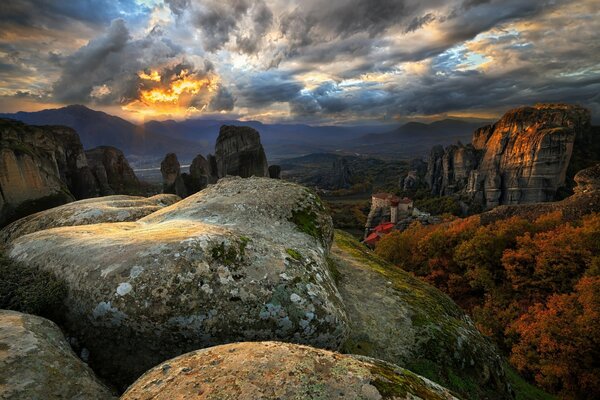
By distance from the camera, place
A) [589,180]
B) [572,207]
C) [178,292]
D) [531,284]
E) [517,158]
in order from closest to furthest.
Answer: [178,292] < [531,284] < [572,207] < [589,180] < [517,158]

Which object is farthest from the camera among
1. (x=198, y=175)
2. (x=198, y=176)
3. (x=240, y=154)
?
(x=240, y=154)

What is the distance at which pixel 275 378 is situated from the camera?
576 cm

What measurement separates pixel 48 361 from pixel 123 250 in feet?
13.1

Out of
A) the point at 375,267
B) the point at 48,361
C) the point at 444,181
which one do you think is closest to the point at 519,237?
the point at 375,267

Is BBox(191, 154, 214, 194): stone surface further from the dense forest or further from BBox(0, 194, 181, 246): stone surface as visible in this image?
BBox(0, 194, 181, 246): stone surface

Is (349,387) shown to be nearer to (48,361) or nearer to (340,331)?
(340,331)

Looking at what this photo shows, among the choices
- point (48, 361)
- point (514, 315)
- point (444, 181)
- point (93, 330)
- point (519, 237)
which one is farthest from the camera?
point (444, 181)

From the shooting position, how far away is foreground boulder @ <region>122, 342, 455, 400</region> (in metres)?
5.48

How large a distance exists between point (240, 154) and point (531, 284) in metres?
70.2

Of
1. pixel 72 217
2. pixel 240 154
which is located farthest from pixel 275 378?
pixel 240 154

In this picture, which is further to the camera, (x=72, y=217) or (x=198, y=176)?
(x=198, y=176)

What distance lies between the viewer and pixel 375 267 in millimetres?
22375

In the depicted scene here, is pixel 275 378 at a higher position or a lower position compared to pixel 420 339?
higher

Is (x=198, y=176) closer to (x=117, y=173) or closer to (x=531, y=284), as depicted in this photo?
(x=117, y=173)
